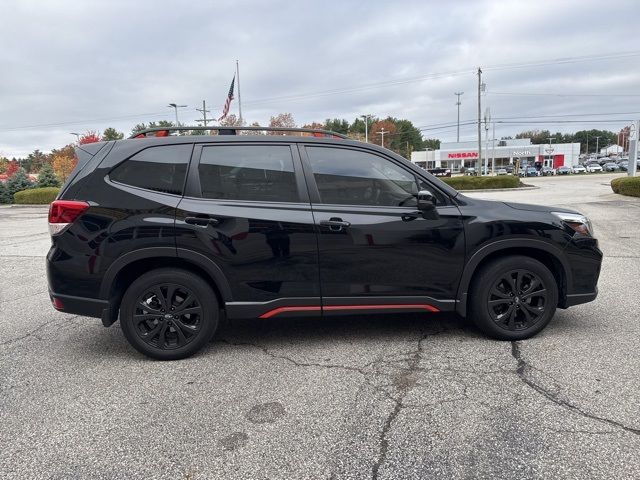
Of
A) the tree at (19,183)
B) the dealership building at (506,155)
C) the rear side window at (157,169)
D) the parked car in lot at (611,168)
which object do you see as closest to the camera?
the rear side window at (157,169)

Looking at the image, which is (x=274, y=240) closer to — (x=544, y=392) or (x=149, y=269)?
(x=149, y=269)

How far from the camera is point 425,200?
3.81 m

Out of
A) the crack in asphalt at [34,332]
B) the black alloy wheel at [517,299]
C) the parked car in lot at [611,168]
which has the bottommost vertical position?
the parked car in lot at [611,168]

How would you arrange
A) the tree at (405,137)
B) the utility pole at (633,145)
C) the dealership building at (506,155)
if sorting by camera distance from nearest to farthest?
the utility pole at (633,145)
the dealership building at (506,155)
the tree at (405,137)

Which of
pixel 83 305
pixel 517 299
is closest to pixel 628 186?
pixel 517 299

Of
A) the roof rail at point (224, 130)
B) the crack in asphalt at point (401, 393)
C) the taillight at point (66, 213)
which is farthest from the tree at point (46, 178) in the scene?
the crack in asphalt at point (401, 393)

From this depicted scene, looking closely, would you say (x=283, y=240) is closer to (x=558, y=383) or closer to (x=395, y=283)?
(x=395, y=283)

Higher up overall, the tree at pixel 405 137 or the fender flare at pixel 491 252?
the tree at pixel 405 137

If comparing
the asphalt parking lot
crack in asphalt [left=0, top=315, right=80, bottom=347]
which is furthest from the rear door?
crack in asphalt [left=0, top=315, right=80, bottom=347]

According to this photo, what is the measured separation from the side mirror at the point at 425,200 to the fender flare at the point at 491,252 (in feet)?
1.86

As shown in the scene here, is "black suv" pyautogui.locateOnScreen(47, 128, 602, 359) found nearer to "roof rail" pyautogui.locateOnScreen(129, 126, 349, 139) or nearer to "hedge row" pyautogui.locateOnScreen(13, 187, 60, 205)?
"roof rail" pyautogui.locateOnScreen(129, 126, 349, 139)

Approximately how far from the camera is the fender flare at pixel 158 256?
3.68 metres

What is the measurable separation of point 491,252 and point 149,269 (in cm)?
289

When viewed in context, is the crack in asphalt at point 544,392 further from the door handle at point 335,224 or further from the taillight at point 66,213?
the taillight at point 66,213
